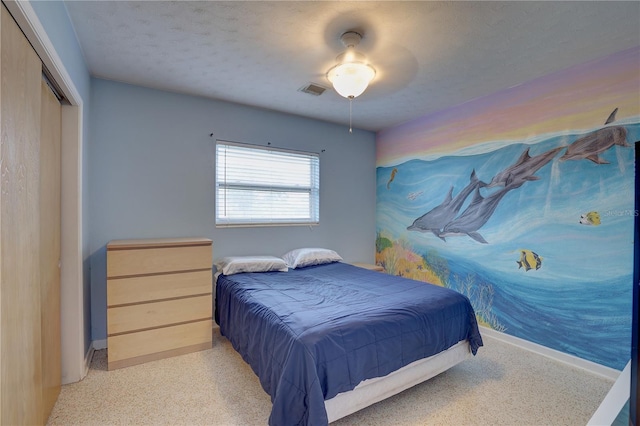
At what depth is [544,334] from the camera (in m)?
2.57

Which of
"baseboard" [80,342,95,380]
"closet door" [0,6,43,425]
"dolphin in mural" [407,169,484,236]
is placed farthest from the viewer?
"dolphin in mural" [407,169,484,236]

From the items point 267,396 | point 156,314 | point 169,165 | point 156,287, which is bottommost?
A: point 267,396

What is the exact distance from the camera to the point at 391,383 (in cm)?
180

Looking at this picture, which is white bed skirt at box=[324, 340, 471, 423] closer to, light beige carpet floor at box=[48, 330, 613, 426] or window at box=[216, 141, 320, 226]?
light beige carpet floor at box=[48, 330, 613, 426]

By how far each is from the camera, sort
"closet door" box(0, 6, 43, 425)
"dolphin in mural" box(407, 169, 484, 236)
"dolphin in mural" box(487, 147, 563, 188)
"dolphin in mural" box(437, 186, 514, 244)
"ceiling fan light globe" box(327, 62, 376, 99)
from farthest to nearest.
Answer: "dolphin in mural" box(407, 169, 484, 236)
"dolphin in mural" box(437, 186, 514, 244)
"dolphin in mural" box(487, 147, 563, 188)
"ceiling fan light globe" box(327, 62, 376, 99)
"closet door" box(0, 6, 43, 425)

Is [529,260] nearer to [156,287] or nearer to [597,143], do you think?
[597,143]

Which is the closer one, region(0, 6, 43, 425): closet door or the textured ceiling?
region(0, 6, 43, 425): closet door

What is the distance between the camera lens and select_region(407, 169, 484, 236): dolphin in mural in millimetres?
3182

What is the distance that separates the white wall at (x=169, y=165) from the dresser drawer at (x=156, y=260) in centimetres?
56

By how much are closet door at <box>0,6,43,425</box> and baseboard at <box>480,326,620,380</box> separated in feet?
11.6

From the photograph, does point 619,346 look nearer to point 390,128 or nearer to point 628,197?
point 628,197

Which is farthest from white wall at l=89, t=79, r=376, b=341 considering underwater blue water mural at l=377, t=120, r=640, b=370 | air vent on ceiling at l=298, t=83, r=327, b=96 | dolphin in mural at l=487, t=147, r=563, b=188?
dolphin in mural at l=487, t=147, r=563, b=188

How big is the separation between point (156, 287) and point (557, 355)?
3475mm

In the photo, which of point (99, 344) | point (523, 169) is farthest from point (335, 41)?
point (99, 344)
